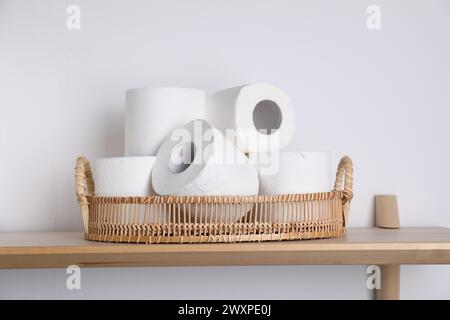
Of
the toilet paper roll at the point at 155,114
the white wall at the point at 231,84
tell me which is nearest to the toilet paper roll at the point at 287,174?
the toilet paper roll at the point at 155,114

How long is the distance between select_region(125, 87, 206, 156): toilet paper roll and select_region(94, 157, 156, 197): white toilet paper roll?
1.9 inches

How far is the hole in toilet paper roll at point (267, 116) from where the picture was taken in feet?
3.32

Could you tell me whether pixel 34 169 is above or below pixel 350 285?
above

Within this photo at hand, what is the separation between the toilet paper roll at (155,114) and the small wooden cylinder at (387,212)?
15.2 inches

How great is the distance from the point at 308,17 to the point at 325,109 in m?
0.17

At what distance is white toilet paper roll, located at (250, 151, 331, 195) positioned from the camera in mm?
973

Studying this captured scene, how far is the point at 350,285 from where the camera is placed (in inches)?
48.1

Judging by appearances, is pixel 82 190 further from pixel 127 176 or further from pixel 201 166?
pixel 201 166

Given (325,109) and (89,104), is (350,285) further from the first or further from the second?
(89,104)

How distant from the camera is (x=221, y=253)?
0.91m

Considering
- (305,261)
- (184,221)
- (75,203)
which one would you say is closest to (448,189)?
(305,261)

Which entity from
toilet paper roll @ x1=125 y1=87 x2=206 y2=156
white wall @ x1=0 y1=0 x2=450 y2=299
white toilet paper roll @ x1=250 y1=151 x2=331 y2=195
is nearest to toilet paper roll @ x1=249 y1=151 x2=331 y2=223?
white toilet paper roll @ x1=250 y1=151 x2=331 y2=195

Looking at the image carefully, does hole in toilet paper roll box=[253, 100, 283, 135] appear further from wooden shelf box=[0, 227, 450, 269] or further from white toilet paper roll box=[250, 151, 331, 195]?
wooden shelf box=[0, 227, 450, 269]
